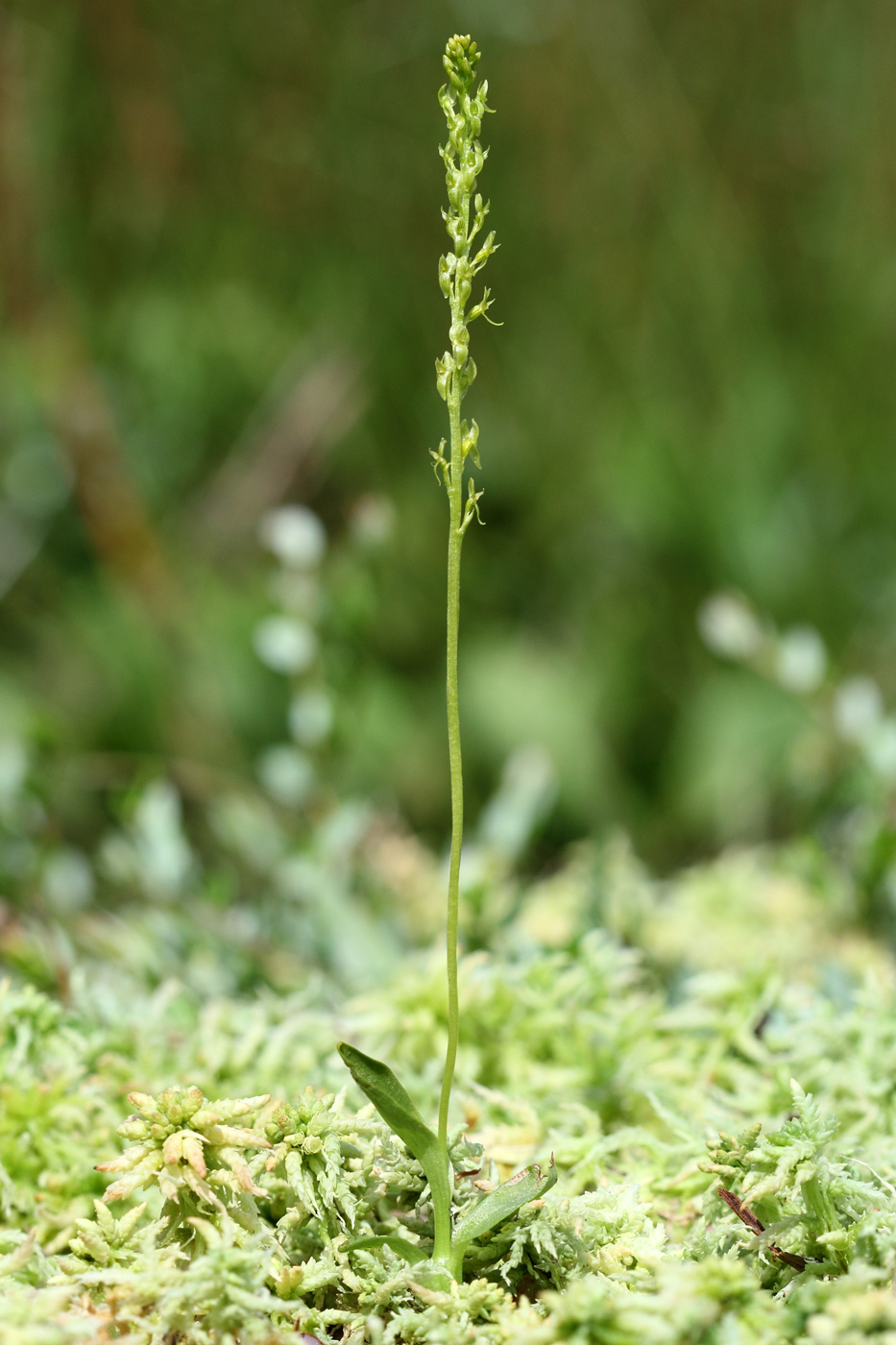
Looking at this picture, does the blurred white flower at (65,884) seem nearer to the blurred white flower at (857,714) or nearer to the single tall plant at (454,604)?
the single tall plant at (454,604)

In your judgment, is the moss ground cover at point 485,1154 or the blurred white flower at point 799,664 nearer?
the moss ground cover at point 485,1154

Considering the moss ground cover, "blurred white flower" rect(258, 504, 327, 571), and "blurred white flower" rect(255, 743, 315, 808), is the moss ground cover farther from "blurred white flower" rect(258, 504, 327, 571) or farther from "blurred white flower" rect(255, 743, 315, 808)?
"blurred white flower" rect(258, 504, 327, 571)

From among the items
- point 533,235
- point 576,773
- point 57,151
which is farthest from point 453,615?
point 57,151

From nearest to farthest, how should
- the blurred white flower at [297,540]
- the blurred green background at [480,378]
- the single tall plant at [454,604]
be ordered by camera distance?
the single tall plant at [454,604]
the blurred white flower at [297,540]
the blurred green background at [480,378]

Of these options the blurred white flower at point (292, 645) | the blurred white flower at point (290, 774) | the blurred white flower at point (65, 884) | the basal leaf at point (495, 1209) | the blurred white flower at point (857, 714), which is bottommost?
the blurred white flower at point (65, 884)

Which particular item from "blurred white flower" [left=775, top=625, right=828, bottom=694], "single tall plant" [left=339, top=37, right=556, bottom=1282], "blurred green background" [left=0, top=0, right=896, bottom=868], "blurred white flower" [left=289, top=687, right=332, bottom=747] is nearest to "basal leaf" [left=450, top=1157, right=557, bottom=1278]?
"single tall plant" [left=339, top=37, right=556, bottom=1282]

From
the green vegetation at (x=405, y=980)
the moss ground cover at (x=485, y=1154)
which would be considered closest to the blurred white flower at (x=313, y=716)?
the green vegetation at (x=405, y=980)
